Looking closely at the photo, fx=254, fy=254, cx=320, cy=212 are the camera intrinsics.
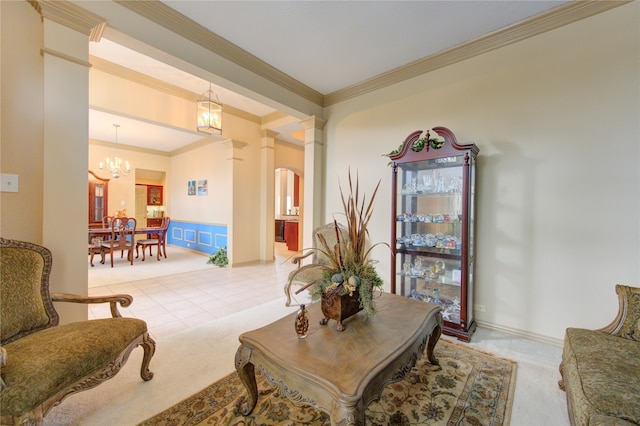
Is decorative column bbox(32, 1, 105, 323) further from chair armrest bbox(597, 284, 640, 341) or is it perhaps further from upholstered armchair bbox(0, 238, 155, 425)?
chair armrest bbox(597, 284, 640, 341)

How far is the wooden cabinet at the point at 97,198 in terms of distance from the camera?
7.11m

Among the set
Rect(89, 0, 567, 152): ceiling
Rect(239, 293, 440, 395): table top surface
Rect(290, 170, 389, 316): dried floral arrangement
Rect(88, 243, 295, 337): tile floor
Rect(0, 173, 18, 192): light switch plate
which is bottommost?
Rect(88, 243, 295, 337): tile floor

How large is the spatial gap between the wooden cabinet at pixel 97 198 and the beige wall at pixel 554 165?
8672 mm

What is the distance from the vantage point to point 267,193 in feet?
19.4

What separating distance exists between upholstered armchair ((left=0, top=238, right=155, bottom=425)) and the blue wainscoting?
453 centimetres

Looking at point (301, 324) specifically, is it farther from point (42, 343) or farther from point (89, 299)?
point (89, 299)

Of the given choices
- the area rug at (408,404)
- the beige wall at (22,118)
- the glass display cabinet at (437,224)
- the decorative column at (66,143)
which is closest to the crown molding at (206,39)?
the decorative column at (66,143)

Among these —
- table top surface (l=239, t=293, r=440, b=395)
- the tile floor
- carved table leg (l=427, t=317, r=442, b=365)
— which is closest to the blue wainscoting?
the tile floor

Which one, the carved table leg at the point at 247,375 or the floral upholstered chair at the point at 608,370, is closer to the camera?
the floral upholstered chair at the point at 608,370

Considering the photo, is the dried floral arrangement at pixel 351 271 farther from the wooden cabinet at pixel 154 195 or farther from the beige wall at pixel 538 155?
the wooden cabinet at pixel 154 195

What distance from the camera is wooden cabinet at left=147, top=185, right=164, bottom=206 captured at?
9.60 meters

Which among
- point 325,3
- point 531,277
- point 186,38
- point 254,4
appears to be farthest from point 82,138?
point 531,277

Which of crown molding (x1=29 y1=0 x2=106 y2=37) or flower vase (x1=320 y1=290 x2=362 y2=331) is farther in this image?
crown molding (x1=29 y1=0 x2=106 y2=37)

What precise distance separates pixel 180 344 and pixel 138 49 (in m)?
2.79
